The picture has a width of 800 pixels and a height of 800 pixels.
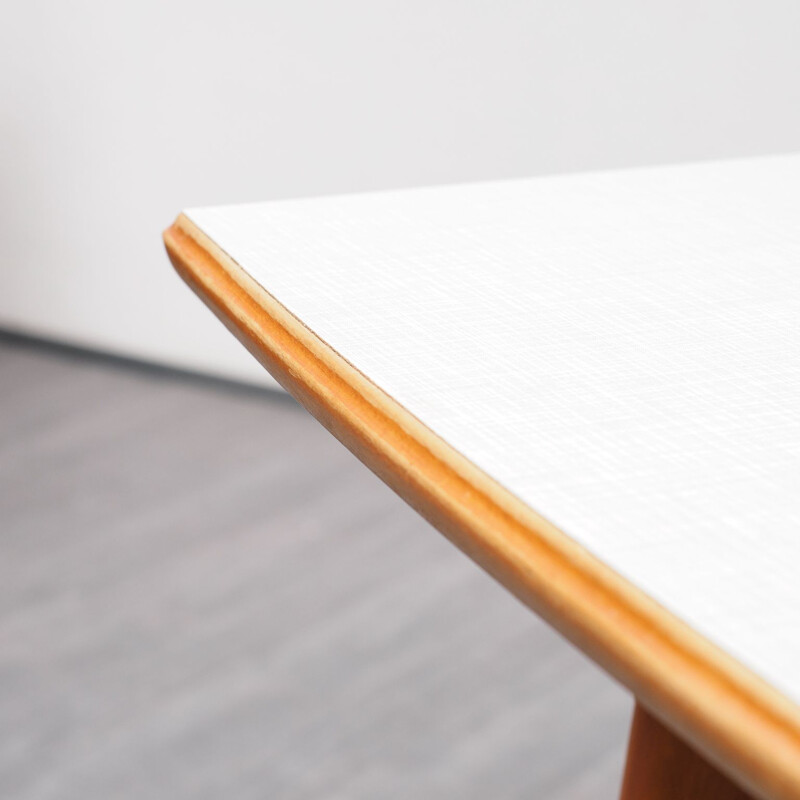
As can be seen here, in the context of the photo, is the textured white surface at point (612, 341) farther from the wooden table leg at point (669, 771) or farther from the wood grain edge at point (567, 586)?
the wooden table leg at point (669, 771)

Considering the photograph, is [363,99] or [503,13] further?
[363,99]

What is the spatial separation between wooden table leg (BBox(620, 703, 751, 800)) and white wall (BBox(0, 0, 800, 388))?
4.45 feet

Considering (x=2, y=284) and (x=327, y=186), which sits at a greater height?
(x=327, y=186)

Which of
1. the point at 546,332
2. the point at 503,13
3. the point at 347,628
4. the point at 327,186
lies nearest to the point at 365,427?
the point at 546,332

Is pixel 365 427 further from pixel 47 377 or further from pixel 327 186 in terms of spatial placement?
pixel 47 377

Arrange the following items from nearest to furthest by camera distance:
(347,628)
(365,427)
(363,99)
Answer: (365,427) → (347,628) → (363,99)

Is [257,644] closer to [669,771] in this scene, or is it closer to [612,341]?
[669,771]

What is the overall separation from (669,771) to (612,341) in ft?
0.69

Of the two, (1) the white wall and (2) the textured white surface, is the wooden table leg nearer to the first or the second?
(2) the textured white surface

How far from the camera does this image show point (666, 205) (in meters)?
0.67

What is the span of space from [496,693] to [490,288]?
3.01 feet

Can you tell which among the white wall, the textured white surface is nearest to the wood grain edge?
the textured white surface

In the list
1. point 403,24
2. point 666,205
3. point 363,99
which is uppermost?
point 666,205

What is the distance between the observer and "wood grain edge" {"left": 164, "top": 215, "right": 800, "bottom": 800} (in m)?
0.26
